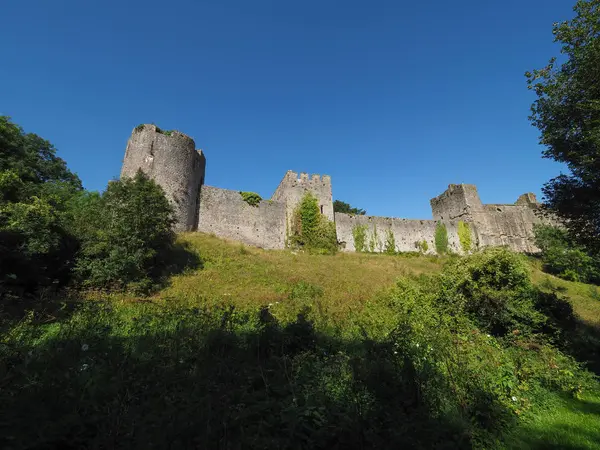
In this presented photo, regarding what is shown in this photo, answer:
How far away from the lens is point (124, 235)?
444 inches

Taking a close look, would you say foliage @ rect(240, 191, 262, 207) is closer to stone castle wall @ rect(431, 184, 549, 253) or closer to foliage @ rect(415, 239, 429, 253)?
foliage @ rect(415, 239, 429, 253)

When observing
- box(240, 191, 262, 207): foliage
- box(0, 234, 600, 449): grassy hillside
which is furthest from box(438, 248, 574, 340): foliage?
box(240, 191, 262, 207): foliage

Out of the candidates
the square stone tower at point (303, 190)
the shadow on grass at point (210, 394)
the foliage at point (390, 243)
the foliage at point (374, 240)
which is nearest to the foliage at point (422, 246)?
the foliage at point (390, 243)

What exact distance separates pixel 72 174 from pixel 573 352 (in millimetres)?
38909

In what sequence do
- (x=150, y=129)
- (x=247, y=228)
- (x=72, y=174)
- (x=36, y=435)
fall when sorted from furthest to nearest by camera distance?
(x=72, y=174) → (x=247, y=228) → (x=150, y=129) → (x=36, y=435)

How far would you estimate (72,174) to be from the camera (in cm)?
3031

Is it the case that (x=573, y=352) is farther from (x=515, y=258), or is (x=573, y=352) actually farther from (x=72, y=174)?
(x=72, y=174)

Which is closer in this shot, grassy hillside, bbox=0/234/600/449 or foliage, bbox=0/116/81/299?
grassy hillside, bbox=0/234/600/449

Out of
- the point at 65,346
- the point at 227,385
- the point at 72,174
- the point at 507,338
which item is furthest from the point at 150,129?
the point at 507,338

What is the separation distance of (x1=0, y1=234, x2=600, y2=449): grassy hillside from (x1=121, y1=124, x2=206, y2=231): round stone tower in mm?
12459

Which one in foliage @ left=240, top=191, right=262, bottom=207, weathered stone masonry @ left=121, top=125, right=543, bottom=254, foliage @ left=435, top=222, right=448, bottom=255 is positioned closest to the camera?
weathered stone masonry @ left=121, top=125, right=543, bottom=254

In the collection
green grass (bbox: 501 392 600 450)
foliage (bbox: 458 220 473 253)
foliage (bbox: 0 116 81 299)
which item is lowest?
green grass (bbox: 501 392 600 450)

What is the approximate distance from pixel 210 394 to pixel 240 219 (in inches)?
822

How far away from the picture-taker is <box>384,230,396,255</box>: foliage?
2827cm
